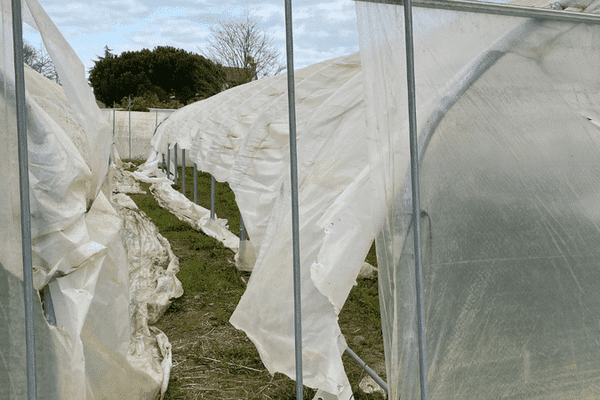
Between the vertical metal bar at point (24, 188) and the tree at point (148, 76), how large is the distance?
3070 cm

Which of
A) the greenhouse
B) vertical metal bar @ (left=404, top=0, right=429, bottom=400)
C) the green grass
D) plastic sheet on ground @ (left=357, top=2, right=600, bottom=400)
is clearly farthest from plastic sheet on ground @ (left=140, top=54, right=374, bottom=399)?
the green grass

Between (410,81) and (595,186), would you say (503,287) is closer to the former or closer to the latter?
(595,186)

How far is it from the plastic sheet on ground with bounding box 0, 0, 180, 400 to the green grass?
2.17 ft

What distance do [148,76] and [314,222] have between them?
32344 millimetres

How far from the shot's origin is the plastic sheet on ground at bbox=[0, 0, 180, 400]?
4.56ft

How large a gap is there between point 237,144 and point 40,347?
463 centimetres

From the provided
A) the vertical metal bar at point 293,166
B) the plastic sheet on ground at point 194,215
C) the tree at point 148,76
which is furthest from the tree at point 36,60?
the tree at point 148,76

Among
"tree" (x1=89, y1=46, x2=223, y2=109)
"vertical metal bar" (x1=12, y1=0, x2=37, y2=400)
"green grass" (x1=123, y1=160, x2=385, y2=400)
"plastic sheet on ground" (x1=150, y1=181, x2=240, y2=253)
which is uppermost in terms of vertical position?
"tree" (x1=89, y1=46, x2=223, y2=109)

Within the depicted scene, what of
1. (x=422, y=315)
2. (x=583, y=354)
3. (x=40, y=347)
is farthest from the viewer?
(x=583, y=354)

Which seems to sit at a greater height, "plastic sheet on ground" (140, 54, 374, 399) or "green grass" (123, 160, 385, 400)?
"plastic sheet on ground" (140, 54, 374, 399)

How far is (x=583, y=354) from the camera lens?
1796 mm

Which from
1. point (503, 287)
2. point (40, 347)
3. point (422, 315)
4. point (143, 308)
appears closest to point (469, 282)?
point (503, 287)

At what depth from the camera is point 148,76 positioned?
3216 cm

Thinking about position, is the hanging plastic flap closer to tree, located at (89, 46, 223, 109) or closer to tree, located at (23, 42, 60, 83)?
tree, located at (23, 42, 60, 83)
